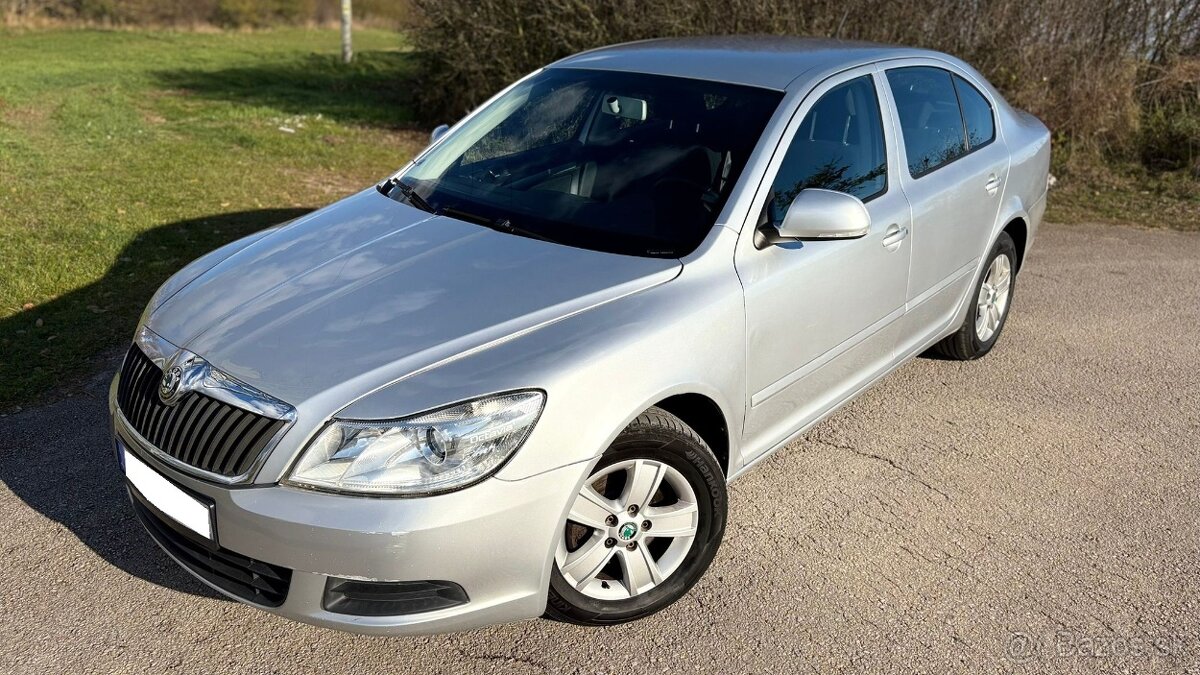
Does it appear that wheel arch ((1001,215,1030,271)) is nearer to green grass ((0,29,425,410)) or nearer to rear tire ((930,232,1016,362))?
rear tire ((930,232,1016,362))

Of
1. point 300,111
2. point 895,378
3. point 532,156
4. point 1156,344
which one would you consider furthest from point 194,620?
point 300,111

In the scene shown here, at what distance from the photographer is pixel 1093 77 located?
10.5 m

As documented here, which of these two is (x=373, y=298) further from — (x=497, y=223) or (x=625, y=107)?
(x=625, y=107)

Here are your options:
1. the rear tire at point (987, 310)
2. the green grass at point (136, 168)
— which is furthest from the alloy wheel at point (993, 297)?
the green grass at point (136, 168)

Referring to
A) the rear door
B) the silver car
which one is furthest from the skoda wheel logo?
the rear door

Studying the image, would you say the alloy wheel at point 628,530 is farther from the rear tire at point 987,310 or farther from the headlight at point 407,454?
the rear tire at point 987,310

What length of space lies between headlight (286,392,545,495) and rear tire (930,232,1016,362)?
128 inches

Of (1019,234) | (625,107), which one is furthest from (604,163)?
(1019,234)

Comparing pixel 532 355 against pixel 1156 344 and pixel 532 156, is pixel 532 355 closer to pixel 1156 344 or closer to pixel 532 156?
pixel 532 156

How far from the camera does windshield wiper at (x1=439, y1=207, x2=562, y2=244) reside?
138 inches

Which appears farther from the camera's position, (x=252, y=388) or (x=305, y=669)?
(x=305, y=669)

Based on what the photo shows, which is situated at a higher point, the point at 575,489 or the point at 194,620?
the point at 575,489

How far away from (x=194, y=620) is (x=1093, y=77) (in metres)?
10.4

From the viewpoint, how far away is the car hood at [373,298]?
9.18 ft
